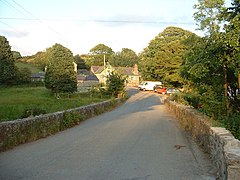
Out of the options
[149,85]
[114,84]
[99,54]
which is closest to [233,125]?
[114,84]

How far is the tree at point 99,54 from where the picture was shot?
125m

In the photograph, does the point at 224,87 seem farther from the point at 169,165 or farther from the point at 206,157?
the point at 169,165

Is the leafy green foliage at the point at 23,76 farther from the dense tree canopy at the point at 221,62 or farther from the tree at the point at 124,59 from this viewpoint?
the dense tree canopy at the point at 221,62

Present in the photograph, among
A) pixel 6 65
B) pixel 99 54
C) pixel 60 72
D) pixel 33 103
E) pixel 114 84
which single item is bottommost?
pixel 33 103

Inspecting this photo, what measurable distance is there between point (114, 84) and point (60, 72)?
9.37m

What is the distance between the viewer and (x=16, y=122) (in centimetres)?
957

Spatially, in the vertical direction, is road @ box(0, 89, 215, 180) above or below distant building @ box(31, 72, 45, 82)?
below

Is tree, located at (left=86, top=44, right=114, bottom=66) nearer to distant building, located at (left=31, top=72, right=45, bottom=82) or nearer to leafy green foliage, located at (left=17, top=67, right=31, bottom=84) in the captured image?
distant building, located at (left=31, top=72, right=45, bottom=82)

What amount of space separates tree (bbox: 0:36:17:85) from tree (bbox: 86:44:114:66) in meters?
62.2

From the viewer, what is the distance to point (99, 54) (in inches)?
5167

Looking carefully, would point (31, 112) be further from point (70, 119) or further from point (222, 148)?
point (222, 148)

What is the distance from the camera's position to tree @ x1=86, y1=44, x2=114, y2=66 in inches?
4936

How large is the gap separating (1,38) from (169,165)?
62727mm

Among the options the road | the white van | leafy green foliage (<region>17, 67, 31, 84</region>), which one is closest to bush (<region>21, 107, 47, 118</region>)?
the road
